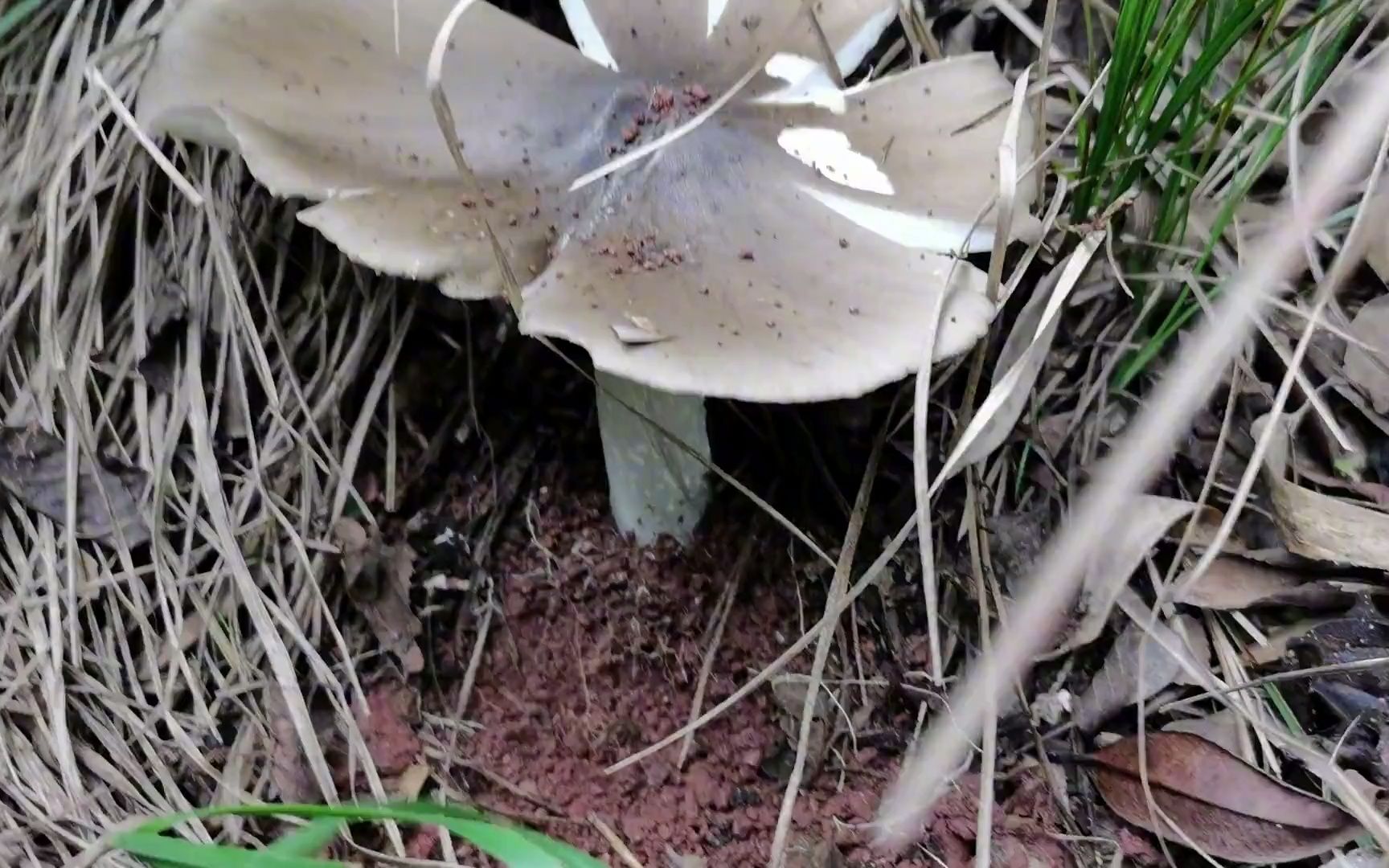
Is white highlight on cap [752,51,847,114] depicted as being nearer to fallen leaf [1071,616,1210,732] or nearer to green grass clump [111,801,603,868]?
fallen leaf [1071,616,1210,732]

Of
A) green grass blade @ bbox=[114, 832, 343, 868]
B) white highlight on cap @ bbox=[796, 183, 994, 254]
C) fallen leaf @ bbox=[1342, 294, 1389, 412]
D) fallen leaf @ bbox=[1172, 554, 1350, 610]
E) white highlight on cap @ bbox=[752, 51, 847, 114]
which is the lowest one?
green grass blade @ bbox=[114, 832, 343, 868]

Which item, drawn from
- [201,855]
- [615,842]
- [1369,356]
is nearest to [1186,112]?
[1369,356]

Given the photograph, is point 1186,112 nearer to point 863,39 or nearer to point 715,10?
point 863,39

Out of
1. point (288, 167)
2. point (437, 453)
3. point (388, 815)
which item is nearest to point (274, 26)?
point (288, 167)

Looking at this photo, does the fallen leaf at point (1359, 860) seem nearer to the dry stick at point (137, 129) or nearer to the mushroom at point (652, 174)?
the mushroom at point (652, 174)

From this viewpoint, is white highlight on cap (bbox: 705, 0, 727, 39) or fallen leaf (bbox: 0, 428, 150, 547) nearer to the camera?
fallen leaf (bbox: 0, 428, 150, 547)

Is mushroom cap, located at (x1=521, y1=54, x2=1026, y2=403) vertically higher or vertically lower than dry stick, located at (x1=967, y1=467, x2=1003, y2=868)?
higher

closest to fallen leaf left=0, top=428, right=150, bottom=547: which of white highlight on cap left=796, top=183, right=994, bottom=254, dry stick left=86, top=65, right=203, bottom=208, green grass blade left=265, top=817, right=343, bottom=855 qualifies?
dry stick left=86, top=65, right=203, bottom=208
